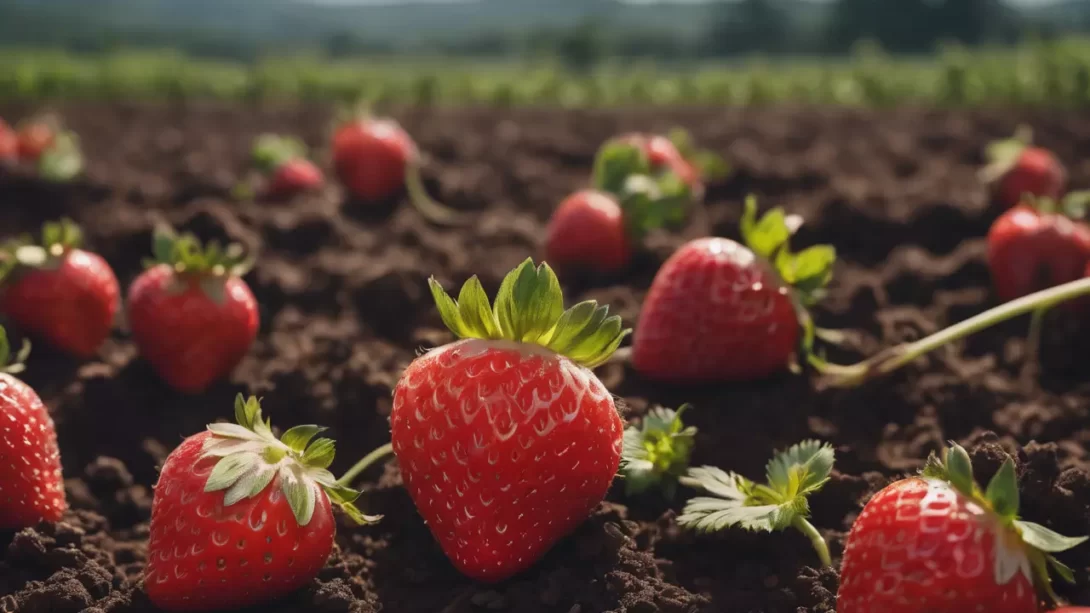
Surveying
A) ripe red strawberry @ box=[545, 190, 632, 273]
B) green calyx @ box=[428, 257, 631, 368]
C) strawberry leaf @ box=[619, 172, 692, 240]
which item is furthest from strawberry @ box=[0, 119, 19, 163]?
green calyx @ box=[428, 257, 631, 368]

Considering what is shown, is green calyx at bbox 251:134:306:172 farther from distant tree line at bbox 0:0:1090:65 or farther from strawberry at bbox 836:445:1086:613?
distant tree line at bbox 0:0:1090:65

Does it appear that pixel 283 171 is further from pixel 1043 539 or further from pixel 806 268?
pixel 1043 539

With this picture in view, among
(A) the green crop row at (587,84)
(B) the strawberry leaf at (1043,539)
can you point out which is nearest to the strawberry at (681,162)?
(B) the strawberry leaf at (1043,539)

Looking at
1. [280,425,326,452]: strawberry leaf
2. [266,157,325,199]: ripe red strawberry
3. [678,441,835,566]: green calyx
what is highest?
[280,425,326,452]: strawberry leaf

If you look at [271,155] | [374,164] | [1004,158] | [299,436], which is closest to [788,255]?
[299,436]

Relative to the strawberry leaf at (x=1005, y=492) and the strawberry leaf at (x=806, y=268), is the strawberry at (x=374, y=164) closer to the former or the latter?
the strawberry leaf at (x=806, y=268)

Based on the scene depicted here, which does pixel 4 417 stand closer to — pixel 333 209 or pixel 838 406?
pixel 838 406
